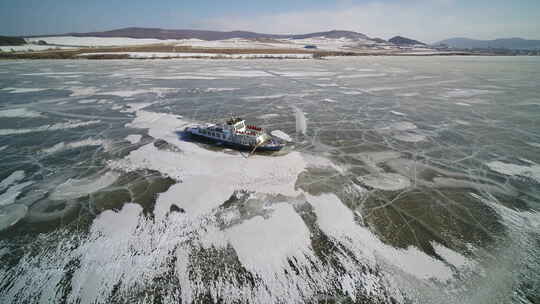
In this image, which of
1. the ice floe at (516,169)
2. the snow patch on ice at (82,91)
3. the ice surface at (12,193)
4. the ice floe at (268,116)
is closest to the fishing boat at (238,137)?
the ice floe at (268,116)

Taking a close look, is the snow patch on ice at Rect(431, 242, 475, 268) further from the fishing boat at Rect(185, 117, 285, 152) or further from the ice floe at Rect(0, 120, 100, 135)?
the ice floe at Rect(0, 120, 100, 135)

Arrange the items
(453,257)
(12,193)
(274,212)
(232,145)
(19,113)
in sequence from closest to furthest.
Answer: (453,257) → (274,212) → (12,193) → (232,145) → (19,113)

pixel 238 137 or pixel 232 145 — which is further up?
pixel 238 137

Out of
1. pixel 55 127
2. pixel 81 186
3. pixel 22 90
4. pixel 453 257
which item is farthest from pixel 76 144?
pixel 22 90

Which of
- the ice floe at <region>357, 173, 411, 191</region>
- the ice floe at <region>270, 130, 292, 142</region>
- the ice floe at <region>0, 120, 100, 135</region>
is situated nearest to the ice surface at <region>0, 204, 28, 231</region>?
the ice floe at <region>0, 120, 100, 135</region>

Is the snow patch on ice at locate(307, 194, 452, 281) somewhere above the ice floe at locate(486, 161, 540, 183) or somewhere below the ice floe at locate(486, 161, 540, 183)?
below

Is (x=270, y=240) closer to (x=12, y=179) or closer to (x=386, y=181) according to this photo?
Result: (x=386, y=181)

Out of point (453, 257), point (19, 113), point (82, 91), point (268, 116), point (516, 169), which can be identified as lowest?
point (453, 257)
